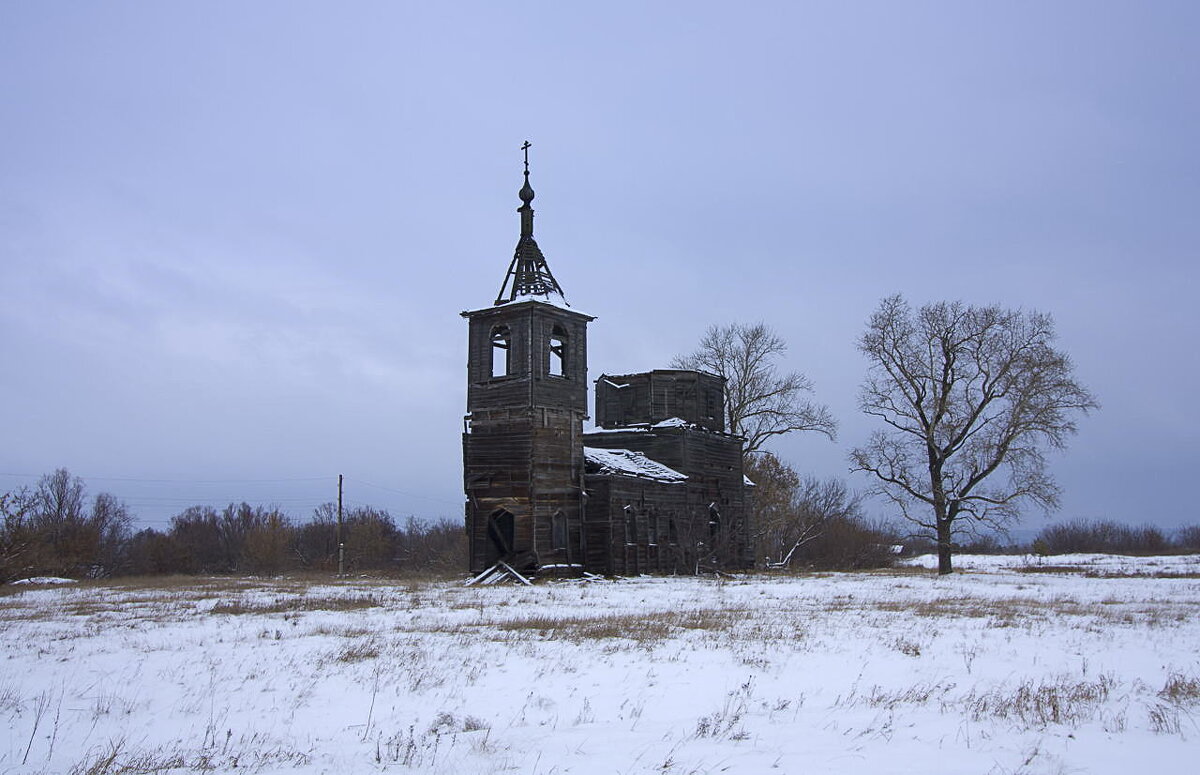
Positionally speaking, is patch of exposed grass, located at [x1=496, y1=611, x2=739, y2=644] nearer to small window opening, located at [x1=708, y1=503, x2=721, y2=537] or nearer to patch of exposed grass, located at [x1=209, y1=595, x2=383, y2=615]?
patch of exposed grass, located at [x1=209, y1=595, x2=383, y2=615]

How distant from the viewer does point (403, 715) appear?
9070 millimetres

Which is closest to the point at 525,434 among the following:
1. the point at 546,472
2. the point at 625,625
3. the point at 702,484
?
the point at 546,472

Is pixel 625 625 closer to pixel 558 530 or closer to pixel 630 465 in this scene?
pixel 558 530

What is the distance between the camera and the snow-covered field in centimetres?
746

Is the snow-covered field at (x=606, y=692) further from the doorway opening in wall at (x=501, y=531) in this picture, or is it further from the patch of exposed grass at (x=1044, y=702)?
the doorway opening in wall at (x=501, y=531)

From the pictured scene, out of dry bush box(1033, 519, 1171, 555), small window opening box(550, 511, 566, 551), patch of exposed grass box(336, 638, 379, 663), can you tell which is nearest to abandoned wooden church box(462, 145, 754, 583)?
small window opening box(550, 511, 566, 551)

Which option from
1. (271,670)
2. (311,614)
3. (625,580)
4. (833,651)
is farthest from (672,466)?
(271,670)

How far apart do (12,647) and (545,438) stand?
21.0 m

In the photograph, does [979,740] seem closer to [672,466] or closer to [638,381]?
[672,466]

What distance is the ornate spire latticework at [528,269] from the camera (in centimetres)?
3572

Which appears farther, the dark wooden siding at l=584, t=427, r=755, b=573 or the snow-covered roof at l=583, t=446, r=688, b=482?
the dark wooden siding at l=584, t=427, r=755, b=573

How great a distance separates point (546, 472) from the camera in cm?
3350

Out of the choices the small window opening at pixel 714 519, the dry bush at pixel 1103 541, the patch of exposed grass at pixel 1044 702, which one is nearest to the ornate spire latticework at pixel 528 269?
the small window opening at pixel 714 519

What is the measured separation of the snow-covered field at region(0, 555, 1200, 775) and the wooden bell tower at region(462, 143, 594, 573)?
13.9 metres
